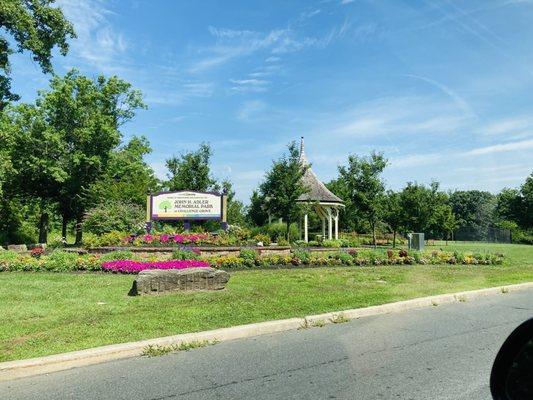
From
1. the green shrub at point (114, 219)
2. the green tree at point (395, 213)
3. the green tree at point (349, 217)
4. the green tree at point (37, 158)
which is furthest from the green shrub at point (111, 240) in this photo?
the green tree at point (349, 217)

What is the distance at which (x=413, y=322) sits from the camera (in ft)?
26.9

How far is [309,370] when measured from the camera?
5504 mm

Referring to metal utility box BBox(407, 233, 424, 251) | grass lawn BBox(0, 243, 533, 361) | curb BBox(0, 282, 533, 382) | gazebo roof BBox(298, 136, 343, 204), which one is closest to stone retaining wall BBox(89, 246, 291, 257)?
grass lawn BBox(0, 243, 533, 361)

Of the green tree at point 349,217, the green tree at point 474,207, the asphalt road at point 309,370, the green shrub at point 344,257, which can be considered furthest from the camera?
the green tree at point 474,207

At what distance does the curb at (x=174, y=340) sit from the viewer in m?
5.36

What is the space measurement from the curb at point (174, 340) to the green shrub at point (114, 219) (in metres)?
15.3

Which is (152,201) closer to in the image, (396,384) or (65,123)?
(65,123)

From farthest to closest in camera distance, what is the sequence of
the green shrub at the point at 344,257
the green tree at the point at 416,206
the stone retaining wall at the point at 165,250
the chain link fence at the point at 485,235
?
the chain link fence at the point at 485,235, the green tree at the point at 416,206, the green shrub at the point at 344,257, the stone retaining wall at the point at 165,250

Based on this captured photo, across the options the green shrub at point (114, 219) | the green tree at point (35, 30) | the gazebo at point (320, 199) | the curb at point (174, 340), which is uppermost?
the green tree at point (35, 30)

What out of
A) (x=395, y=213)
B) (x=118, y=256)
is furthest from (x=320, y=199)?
(x=118, y=256)

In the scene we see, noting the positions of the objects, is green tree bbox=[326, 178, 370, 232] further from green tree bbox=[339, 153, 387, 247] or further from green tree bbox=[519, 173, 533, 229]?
green tree bbox=[519, 173, 533, 229]

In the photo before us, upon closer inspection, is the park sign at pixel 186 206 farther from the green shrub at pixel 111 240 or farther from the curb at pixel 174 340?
the curb at pixel 174 340

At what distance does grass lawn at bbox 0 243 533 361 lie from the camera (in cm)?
662

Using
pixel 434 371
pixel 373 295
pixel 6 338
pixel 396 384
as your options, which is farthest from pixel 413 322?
pixel 6 338
